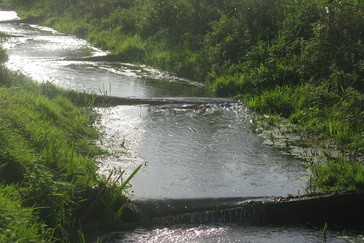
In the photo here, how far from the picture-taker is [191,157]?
5.30 m

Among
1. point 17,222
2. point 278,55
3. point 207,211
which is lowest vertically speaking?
point 207,211

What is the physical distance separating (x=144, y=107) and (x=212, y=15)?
4.86 metres

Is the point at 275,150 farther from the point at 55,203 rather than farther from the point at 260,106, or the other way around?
the point at 55,203

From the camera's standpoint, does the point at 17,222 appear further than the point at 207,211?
No

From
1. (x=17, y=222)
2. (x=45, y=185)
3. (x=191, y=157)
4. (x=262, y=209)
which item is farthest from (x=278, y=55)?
(x=17, y=222)

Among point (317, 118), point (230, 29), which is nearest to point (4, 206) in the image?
point (317, 118)

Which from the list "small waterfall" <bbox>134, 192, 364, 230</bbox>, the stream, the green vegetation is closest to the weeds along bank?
the stream

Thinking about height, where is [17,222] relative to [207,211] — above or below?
above

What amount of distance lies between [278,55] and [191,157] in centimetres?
397

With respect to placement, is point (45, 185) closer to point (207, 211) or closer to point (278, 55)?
point (207, 211)

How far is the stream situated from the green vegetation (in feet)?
1.83

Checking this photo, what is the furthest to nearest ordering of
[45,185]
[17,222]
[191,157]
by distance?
[191,157], [45,185], [17,222]

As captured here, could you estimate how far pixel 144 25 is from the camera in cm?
1323

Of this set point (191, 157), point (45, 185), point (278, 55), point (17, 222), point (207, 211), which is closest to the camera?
point (17, 222)
